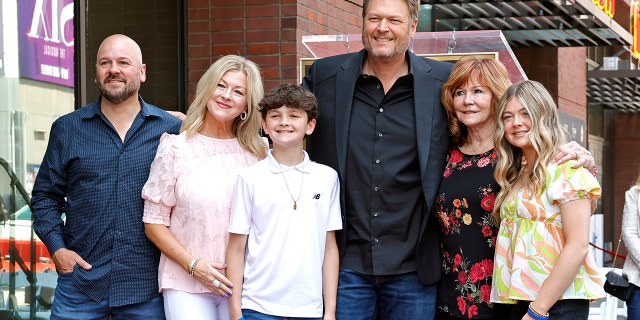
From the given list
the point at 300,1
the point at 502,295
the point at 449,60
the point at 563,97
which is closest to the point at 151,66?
the point at 300,1

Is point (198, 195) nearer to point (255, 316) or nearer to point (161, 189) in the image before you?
point (161, 189)

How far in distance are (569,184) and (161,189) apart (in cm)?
172

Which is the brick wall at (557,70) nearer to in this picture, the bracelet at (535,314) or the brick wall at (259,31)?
the brick wall at (259,31)

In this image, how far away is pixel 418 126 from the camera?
14.8 feet

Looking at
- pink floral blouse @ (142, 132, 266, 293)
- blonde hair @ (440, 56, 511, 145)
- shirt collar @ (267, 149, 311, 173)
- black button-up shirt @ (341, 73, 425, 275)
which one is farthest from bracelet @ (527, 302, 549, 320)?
pink floral blouse @ (142, 132, 266, 293)

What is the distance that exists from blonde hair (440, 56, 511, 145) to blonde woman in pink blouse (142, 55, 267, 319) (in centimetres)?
86

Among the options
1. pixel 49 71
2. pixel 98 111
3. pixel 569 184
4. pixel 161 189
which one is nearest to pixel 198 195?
pixel 161 189

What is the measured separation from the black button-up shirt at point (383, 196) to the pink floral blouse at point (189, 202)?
550mm

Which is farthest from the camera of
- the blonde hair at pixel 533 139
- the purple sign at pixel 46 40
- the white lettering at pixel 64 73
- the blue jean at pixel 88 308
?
the white lettering at pixel 64 73

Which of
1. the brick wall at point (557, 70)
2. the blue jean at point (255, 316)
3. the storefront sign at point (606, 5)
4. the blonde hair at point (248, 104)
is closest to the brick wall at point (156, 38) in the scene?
the blonde hair at point (248, 104)

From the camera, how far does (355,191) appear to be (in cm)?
451

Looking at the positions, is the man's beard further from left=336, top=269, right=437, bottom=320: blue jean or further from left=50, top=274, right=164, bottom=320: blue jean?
left=336, top=269, right=437, bottom=320: blue jean

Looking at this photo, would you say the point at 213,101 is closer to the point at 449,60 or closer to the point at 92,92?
the point at 449,60

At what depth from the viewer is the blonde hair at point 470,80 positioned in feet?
14.8
